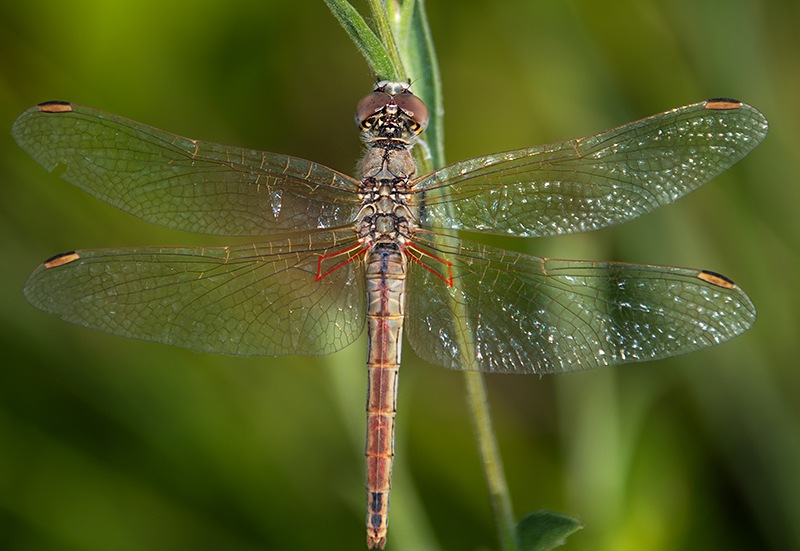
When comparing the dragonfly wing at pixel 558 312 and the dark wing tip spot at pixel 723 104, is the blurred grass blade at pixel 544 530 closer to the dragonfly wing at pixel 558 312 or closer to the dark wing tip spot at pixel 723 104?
the dragonfly wing at pixel 558 312

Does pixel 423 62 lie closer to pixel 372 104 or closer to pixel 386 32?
pixel 386 32

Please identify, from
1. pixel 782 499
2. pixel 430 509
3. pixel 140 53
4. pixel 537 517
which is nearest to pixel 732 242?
pixel 782 499

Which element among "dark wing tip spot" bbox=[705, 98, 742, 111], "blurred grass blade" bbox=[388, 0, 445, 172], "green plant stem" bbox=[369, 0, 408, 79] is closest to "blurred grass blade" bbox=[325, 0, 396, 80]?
"green plant stem" bbox=[369, 0, 408, 79]

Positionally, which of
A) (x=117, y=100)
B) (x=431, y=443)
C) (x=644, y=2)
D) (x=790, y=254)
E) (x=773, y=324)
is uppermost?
(x=644, y=2)

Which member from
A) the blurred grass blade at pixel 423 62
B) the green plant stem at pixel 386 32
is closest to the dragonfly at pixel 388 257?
the blurred grass blade at pixel 423 62

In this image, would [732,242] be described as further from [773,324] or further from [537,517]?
[537,517]

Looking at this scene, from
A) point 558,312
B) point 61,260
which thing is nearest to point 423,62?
point 558,312

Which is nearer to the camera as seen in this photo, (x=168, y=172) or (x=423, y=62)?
(x=423, y=62)
